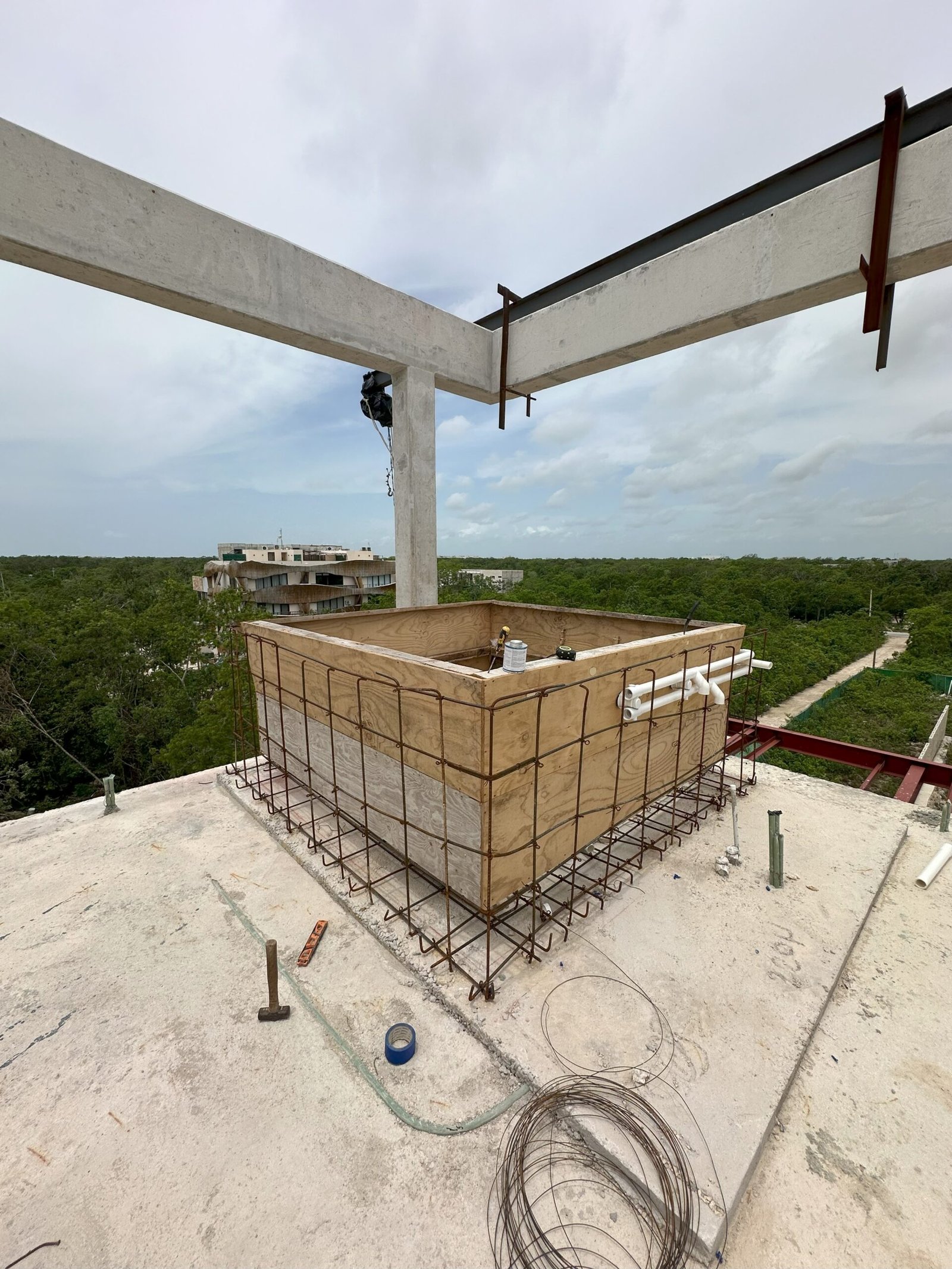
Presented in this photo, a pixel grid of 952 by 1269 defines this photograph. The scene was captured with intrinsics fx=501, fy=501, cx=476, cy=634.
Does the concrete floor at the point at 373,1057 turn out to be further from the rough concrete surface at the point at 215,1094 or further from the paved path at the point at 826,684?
the paved path at the point at 826,684

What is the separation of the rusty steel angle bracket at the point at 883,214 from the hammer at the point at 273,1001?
18.3 feet

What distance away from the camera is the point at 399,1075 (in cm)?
196

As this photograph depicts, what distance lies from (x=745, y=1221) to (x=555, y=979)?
0.96 m

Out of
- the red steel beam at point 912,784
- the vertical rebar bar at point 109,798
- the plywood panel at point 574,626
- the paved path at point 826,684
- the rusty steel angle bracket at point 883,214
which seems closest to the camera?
the rusty steel angle bracket at point 883,214

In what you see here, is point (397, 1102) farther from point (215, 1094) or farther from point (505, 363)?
point (505, 363)

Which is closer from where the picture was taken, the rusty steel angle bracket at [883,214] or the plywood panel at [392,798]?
the plywood panel at [392,798]

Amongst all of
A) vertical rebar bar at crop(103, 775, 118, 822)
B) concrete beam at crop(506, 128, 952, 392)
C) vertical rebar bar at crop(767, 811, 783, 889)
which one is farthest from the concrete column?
vertical rebar bar at crop(767, 811, 783, 889)

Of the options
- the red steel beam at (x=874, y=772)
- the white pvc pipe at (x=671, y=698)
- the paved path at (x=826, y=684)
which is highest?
the white pvc pipe at (x=671, y=698)

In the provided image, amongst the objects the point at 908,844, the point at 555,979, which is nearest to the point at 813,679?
the point at 908,844

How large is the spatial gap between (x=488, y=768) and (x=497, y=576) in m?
81.1

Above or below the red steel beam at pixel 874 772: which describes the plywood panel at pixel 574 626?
above

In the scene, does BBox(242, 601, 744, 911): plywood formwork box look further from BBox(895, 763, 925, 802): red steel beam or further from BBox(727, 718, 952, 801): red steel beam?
BBox(895, 763, 925, 802): red steel beam

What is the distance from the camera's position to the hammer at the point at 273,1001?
6.88 feet

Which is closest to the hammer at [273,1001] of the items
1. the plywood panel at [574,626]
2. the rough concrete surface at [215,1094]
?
the rough concrete surface at [215,1094]
